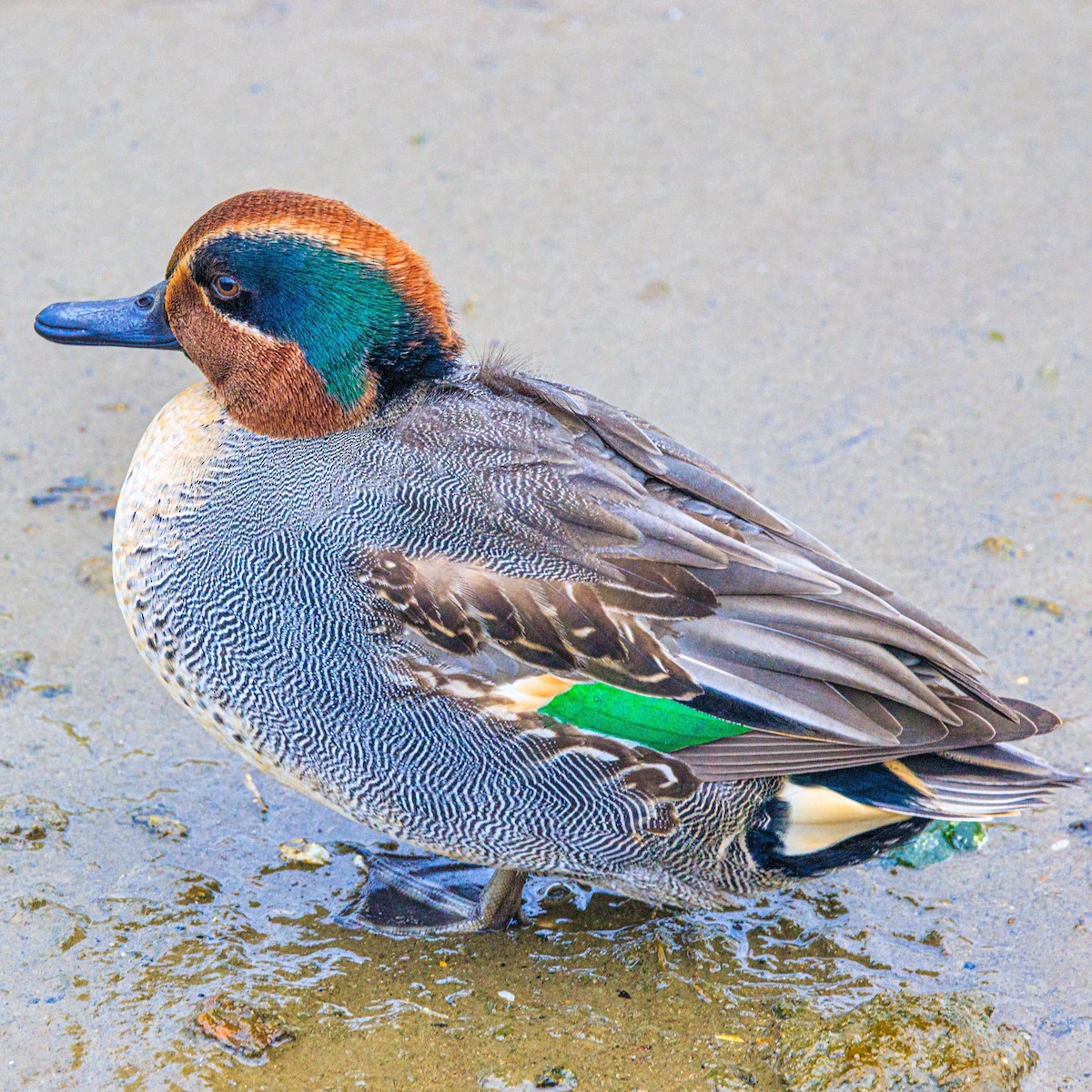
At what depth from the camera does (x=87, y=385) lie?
4.93 metres

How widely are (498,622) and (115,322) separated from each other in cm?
125

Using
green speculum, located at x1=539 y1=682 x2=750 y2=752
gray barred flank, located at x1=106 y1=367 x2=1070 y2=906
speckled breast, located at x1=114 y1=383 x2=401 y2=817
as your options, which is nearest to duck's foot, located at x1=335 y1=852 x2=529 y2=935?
gray barred flank, located at x1=106 y1=367 x2=1070 y2=906

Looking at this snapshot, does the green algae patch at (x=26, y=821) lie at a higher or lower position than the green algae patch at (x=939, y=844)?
lower

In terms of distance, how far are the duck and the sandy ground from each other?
464mm

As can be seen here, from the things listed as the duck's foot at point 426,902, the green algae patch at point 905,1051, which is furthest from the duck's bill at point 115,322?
the green algae patch at point 905,1051

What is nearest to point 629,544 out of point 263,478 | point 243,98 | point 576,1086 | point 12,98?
point 263,478

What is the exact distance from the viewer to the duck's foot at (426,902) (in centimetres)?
342

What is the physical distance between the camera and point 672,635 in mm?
3012

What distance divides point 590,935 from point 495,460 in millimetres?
1132

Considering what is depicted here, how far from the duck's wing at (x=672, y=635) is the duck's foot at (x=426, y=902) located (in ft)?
2.07

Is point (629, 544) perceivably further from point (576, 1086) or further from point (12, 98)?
point (12, 98)

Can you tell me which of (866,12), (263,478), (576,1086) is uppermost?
(866,12)

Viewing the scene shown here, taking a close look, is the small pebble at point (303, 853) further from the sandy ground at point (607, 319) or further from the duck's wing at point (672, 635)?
the duck's wing at point (672, 635)

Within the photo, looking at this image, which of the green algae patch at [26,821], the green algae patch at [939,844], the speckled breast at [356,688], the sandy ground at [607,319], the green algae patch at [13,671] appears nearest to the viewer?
the speckled breast at [356,688]
